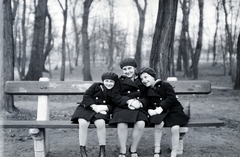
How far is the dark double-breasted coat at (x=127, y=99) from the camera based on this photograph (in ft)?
11.1

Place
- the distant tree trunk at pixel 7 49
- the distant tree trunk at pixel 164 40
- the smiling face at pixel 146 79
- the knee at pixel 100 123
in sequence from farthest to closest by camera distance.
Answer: the distant tree trunk at pixel 7 49 < the distant tree trunk at pixel 164 40 < the smiling face at pixel 146 79 < the knee at pixel 100 123

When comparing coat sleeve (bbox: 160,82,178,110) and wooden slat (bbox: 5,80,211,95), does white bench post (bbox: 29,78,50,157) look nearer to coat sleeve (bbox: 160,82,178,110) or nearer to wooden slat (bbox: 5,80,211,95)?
wooden slat (bbox: 5,80,211,95)

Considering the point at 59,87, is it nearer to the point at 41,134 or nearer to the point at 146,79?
the point at 41,134

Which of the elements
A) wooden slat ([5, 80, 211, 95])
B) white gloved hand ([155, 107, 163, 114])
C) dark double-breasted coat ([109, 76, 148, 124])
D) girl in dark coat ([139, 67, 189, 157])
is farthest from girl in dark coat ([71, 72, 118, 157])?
white gloved hand ([155, 107, 163, 114])

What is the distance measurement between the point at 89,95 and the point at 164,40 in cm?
237

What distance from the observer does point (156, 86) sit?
3.73m

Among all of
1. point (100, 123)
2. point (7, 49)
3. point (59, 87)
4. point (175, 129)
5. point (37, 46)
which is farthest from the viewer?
point (37, 46)

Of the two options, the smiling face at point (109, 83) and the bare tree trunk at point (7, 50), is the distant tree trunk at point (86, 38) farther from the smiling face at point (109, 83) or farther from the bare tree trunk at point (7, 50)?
the smiling face at point (109, 83)

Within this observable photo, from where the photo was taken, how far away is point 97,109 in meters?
3.53

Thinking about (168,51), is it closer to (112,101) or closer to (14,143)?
(112,101)

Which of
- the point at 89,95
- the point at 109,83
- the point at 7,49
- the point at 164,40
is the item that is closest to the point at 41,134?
the point at 89,95

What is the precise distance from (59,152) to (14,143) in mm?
914

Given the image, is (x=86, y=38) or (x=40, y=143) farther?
(x=86, y=38)

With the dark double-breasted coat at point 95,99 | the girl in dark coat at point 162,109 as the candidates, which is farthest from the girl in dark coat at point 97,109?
the girl in dark coat at point 162,109
